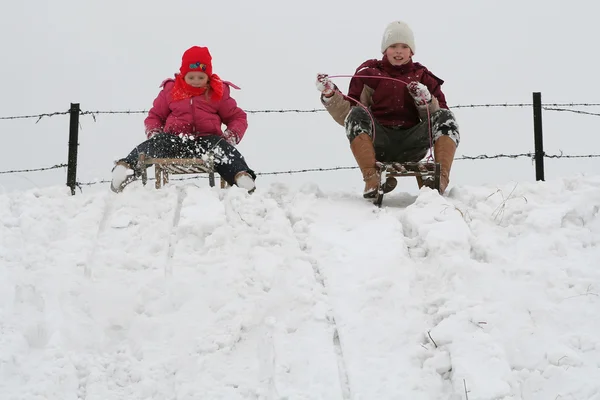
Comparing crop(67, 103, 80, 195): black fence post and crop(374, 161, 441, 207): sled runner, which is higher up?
crop(67, 103, 80, 195): black fence post

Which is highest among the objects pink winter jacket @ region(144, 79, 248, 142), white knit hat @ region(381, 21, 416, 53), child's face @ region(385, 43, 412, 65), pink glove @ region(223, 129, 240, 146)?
white knit hat @ region(381, 21, 416, 53)

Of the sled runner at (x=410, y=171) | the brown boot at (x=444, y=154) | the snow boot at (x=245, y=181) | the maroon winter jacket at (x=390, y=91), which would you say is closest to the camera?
the sled runner at (x=410, y=171)

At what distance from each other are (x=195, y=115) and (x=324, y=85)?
128cm

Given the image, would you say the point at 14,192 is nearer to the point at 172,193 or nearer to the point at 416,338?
the point at 172,193

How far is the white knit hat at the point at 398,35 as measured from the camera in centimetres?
504

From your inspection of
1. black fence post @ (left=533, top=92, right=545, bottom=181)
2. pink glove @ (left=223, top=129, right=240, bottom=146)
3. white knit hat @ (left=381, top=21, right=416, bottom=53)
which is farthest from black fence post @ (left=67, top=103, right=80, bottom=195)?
black fence post @ (left=533, top=92, right=545, bottom=181)

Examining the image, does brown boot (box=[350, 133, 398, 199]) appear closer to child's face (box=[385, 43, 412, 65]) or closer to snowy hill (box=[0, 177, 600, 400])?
snowy hill (box=[0, 177, 600, 400])

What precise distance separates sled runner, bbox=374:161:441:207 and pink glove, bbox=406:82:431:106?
1.85 ft

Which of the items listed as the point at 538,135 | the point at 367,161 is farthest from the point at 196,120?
the point at 538,135

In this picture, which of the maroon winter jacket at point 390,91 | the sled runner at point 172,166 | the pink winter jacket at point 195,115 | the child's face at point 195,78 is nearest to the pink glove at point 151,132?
the pink winter jacket at point 195,115

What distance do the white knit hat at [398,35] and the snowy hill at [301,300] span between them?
4.85ft

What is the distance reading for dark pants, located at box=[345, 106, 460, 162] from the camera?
189 inches

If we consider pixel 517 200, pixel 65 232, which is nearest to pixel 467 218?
pixel 517 200

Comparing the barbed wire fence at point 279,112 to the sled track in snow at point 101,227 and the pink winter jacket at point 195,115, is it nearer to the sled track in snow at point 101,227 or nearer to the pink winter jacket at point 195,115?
the pink winter jacket at point 195,115
